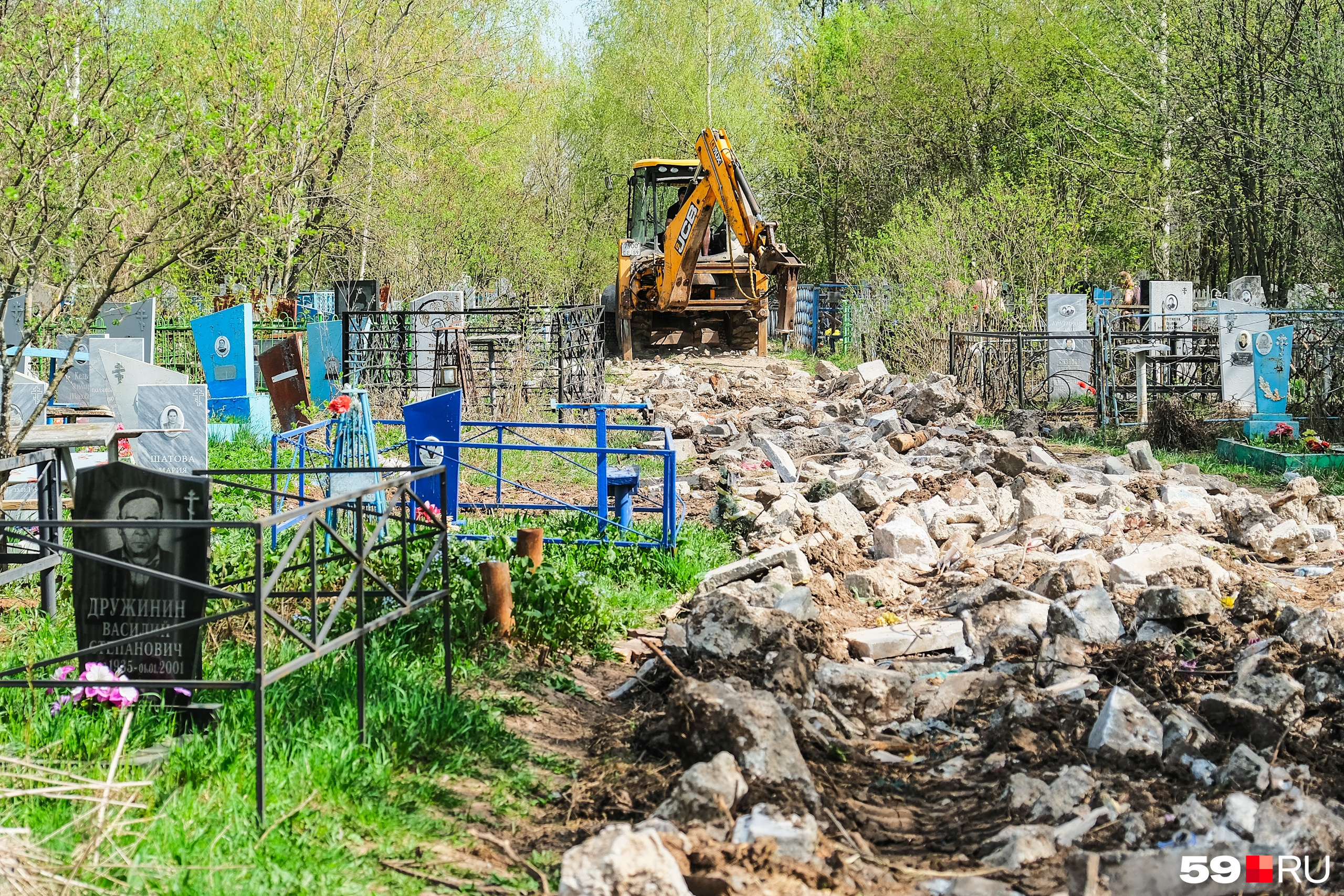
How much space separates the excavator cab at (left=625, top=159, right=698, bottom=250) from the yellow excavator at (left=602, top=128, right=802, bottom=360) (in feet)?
0.08

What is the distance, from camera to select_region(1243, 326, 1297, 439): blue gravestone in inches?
531

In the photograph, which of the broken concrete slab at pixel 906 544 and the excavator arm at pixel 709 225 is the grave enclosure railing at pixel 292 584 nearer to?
the broken concrete slab at pixel 906 544

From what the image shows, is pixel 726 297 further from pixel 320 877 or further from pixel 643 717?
pixel 320 877

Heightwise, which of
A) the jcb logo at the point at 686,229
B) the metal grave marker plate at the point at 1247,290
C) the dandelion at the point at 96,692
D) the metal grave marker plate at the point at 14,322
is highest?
the jcb logo at the point at 686,229

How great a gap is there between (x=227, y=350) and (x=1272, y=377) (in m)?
11.8

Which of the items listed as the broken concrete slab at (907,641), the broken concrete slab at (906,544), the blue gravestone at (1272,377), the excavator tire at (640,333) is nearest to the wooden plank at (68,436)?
the broken concrete slab at (907,641)

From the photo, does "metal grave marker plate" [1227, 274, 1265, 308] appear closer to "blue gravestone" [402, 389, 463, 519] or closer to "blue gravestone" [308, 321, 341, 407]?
"blue gravestone" [308, 321, 341, 407]

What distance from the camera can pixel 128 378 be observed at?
1010 cm

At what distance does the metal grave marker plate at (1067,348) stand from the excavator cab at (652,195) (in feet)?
32.4

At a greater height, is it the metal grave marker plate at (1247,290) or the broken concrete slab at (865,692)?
the metal grave marker plate at (1247,290)

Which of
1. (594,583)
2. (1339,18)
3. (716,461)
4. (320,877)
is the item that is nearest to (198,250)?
(594,583)

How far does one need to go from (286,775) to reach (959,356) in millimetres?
15158

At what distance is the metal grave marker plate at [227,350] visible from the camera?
1300 cm

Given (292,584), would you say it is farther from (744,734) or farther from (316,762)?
(744,734)
